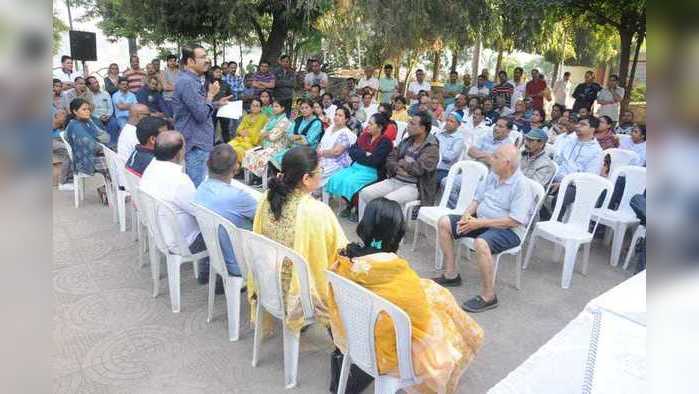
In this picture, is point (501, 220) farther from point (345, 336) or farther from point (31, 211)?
point (31, 211)

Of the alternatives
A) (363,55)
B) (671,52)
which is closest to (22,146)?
(671,52)

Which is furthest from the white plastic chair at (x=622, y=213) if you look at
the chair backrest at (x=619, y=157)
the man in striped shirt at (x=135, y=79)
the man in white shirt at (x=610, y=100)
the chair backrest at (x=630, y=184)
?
the man in striped shirt at (x=135, y=79)

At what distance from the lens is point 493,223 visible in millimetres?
3336

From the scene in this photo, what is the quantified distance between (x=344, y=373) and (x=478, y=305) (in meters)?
1.32

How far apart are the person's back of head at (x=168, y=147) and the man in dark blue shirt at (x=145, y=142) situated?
61cm

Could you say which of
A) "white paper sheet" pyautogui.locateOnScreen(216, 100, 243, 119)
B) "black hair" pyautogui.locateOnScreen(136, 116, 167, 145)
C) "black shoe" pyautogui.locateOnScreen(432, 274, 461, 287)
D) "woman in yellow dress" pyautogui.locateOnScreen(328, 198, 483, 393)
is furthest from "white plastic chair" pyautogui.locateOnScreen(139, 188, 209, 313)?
"white paper sheet" pyautogui.locateOnScreen(216, 100, 243, 119)

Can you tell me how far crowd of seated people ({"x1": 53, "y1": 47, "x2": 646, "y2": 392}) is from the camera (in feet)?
7.13

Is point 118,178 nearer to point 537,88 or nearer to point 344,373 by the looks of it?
point 344,373

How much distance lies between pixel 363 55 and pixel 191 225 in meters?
12.0

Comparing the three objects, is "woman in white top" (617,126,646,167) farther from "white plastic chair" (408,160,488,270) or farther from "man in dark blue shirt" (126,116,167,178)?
"man in dark blue shirt" (126,116,167,178)

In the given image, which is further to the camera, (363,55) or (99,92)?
(363,55)

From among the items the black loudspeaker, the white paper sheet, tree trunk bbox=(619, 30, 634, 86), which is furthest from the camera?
the black loudspeaker

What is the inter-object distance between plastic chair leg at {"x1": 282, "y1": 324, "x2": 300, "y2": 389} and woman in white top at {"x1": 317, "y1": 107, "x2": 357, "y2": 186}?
286 centimetres

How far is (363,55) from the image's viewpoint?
14328 millimetres
